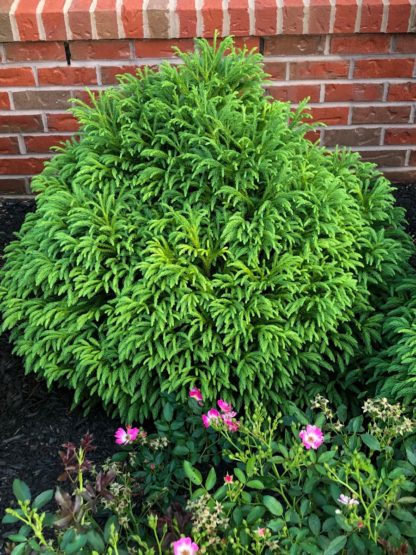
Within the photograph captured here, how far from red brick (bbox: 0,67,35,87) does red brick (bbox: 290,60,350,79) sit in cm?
129

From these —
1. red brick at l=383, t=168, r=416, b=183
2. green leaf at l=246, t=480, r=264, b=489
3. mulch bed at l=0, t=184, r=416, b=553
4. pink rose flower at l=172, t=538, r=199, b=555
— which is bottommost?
mulch bed at l=0, t=184, r=416, b=553

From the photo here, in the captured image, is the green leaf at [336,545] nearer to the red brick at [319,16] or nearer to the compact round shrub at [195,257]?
the compact round shrub at [195,257]

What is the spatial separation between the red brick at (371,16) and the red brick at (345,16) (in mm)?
43

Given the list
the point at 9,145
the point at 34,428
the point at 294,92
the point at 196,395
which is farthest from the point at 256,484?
the point at 9,145

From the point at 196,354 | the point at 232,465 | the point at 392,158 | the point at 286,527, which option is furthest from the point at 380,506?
the point at 392,158

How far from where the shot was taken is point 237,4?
11.1ft

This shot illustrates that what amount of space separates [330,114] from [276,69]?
0.37 m

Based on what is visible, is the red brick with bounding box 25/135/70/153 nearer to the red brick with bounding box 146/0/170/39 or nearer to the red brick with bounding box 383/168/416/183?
the red brick with bounding box 146/0/170/39

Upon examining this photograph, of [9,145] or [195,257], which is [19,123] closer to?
[9,145]

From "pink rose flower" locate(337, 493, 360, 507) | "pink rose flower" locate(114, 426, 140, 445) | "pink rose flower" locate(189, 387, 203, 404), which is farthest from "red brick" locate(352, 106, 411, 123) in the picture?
"pink rose flower" locate(337, 493, 360, 507)

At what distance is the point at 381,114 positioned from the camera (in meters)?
3.68

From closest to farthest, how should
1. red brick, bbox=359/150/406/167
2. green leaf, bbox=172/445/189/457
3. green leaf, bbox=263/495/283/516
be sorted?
green leaf, bbox=263/495/283/516 → green leaf, bbox=172/445/189/457 → red brick, bbox=359/150/406/167

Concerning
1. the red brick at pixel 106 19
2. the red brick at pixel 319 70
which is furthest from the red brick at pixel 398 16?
the red brick at pixel 106 19

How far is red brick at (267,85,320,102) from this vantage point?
3580 mm
